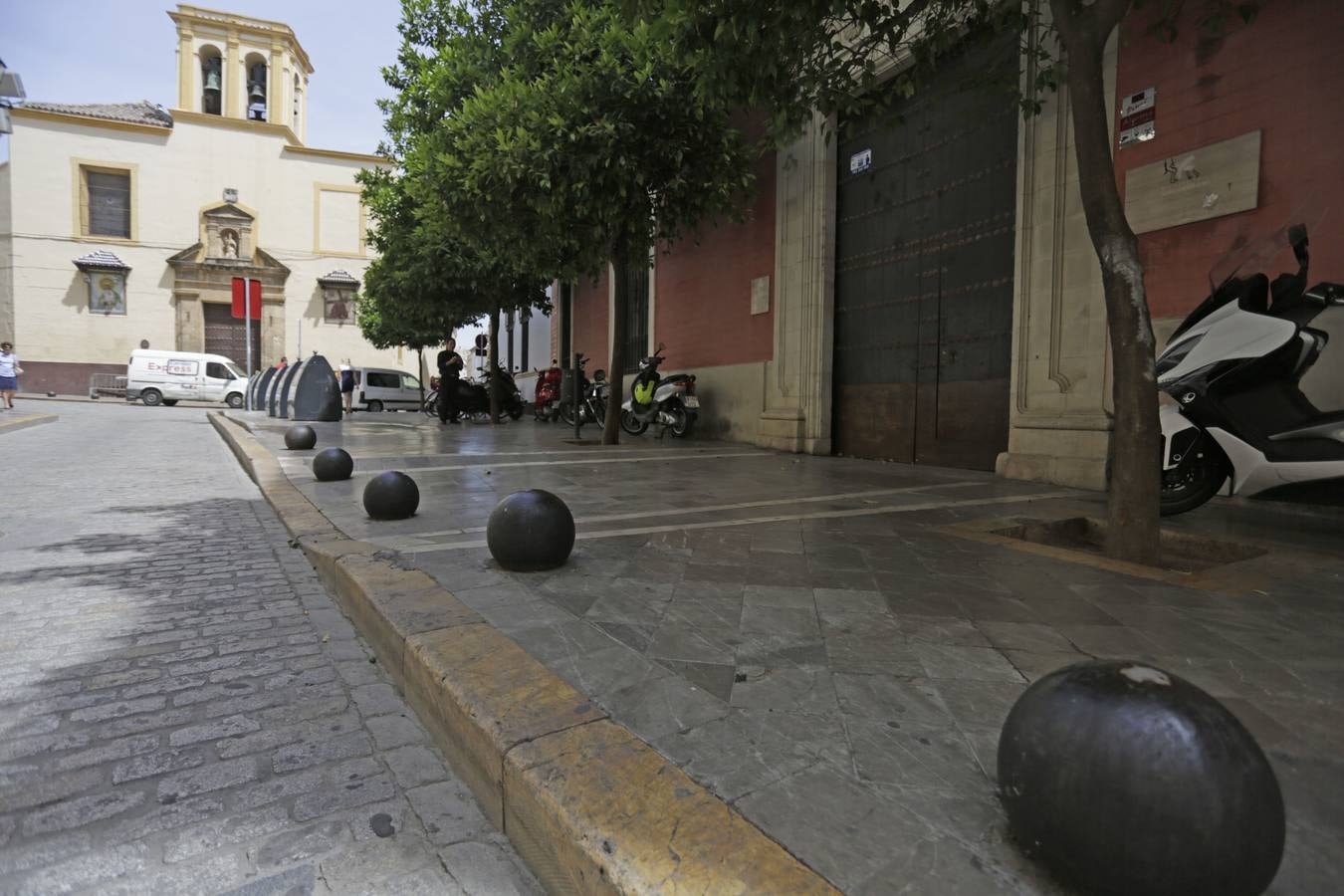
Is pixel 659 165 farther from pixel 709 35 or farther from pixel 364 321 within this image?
pixel 364 321

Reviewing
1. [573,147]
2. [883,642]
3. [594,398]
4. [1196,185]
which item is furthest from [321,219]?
[883,642]

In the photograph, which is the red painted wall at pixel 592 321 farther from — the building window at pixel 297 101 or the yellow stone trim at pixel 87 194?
the building window at pixel 297 101

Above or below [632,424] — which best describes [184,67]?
above

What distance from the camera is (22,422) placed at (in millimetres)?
12508

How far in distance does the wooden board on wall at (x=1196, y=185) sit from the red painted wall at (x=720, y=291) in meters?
5.29

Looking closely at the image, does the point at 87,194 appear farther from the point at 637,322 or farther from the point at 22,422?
the point at 637,322

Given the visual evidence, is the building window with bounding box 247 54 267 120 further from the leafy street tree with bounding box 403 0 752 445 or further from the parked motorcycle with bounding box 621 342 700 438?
the parked motorcycle with bounding box 621 342 700 438

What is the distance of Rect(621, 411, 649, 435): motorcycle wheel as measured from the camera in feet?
42.1

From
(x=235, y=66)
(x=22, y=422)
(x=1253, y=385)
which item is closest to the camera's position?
(x=1253, y=385)

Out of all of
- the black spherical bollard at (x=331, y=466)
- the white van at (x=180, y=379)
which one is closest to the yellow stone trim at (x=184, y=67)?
the white van at (x=180, y=379)

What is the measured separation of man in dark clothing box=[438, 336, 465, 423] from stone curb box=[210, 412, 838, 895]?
1450 cm

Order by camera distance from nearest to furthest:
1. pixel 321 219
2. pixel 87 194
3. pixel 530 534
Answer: pixel 530 534 < pixel 87 194 < pixel 321 219

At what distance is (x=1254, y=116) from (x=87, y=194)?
43121 mm

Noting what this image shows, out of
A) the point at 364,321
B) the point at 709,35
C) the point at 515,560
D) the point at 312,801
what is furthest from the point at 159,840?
the point at 364,321
